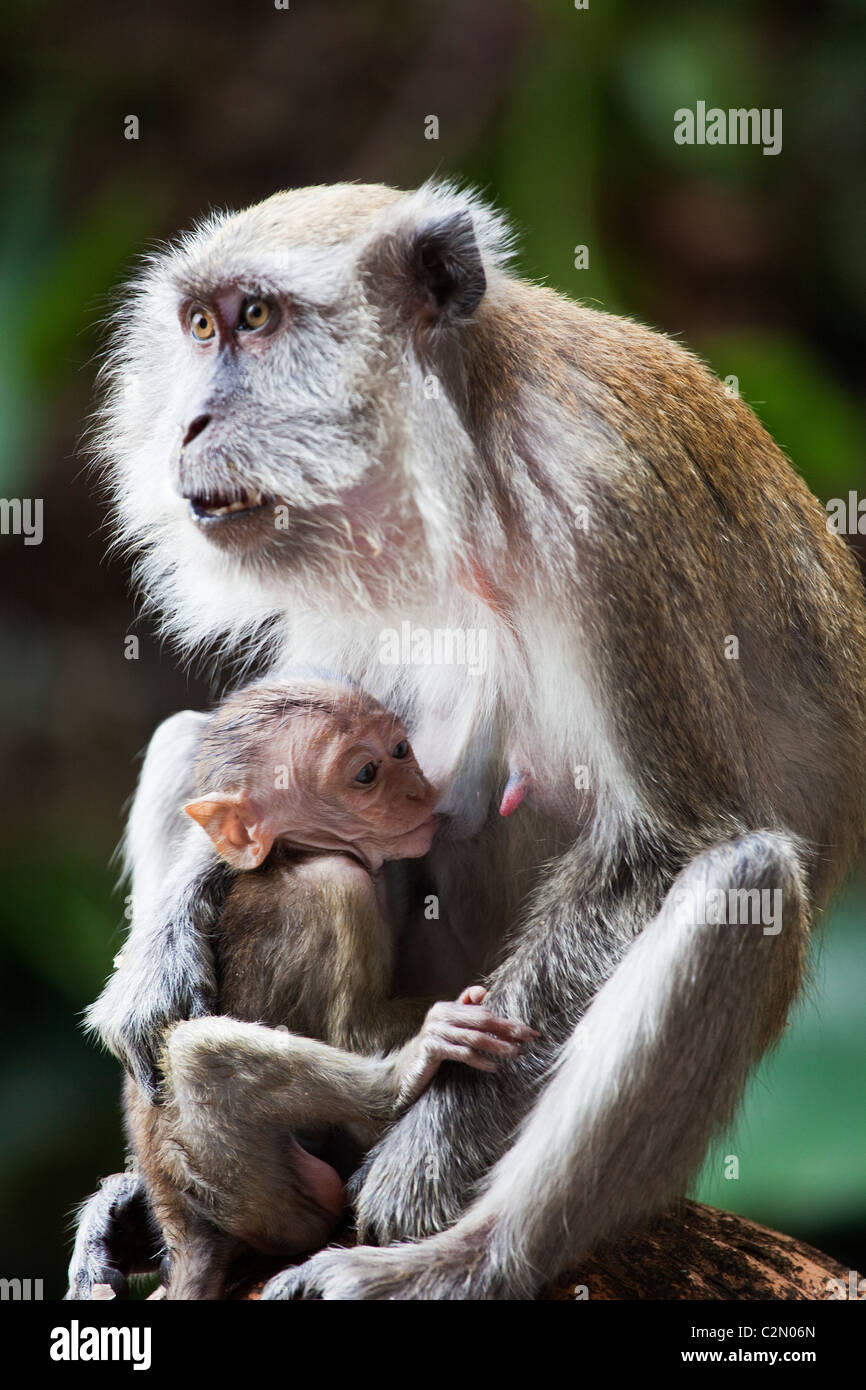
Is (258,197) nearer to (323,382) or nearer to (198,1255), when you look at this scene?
(323,382)

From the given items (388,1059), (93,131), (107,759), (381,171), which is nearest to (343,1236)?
(388,1059)

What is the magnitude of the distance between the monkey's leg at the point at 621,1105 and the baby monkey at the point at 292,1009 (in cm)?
13

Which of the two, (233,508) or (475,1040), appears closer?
(475,1040)

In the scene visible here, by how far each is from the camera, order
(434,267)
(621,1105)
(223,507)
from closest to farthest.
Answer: (621,1105), (434,267), (223,507)

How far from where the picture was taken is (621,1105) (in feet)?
8.98

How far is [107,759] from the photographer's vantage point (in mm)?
6824

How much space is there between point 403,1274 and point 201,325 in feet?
6.49

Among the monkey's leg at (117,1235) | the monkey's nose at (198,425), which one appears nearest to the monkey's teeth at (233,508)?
the monkey's nose at (198,425)

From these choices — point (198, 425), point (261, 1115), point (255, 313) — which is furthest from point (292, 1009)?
point (255, 313)

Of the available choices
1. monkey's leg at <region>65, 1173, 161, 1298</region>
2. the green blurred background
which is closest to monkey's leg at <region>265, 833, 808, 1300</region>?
monkey's leg at <region>65, 1173, 161, 1298</region>

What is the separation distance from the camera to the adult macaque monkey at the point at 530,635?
2.78 m

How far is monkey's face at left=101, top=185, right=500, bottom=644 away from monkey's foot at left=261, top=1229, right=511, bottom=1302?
4.39 ft

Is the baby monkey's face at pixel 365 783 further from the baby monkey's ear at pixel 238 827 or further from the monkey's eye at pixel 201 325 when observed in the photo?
the monkey's eye at pixel 201 325

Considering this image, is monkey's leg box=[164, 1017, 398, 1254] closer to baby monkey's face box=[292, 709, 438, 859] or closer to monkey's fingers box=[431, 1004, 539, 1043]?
monkey's fingers box=[431, 1004, 539, 1043]
